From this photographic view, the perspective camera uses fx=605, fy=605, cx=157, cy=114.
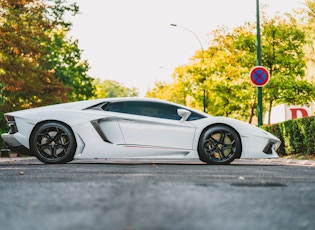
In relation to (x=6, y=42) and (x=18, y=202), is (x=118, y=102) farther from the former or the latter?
(x=6, y=42)

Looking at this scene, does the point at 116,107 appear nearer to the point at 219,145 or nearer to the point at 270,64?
the point at 219,145

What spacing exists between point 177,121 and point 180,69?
35.7 m

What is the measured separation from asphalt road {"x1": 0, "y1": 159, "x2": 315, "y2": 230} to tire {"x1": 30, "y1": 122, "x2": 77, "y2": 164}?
3.70m

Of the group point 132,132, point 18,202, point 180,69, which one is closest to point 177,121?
point 132,132

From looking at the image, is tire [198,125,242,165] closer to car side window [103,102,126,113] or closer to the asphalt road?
car side window [103,102,126,113]

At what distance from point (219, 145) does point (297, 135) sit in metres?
6.44

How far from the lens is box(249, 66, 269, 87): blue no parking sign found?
19814mm

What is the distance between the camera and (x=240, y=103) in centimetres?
3859

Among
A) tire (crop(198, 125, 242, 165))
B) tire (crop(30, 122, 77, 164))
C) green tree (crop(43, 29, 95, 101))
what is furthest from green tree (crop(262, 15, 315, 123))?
green tree (crop(43, 29, 95, 101))

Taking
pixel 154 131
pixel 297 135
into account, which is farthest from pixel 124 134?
pixel 297 135

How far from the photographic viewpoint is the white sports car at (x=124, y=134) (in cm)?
1054

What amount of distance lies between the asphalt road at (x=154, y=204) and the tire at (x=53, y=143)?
12.1 ft

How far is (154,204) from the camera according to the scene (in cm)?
468

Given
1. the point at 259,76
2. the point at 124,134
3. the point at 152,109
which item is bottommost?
the point at 124,134
